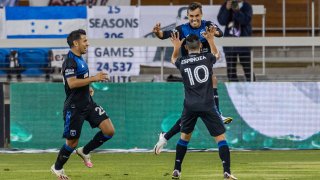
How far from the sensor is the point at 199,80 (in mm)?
14258

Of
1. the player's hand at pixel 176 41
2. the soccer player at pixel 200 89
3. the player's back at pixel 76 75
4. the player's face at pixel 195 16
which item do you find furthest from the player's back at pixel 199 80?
the player's face at pixel 195 16

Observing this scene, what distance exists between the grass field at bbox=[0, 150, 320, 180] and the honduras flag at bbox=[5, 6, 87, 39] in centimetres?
536

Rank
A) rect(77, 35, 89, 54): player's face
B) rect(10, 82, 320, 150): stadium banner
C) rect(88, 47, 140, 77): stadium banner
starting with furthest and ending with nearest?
rect(88, 47, 140, 77): stadium banner, rect(10, 82, 320, 150): stadium banner, rect(77, 35, 89, 54): player's face

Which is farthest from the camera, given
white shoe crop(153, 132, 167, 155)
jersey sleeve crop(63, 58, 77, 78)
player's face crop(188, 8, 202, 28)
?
white shoe crop(153, 132, 167, 155)

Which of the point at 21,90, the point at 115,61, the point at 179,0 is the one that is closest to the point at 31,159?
the point at 21,90

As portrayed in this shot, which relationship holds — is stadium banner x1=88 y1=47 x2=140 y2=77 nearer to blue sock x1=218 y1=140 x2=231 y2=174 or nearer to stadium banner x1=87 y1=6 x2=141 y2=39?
stadium banner x1=87 y1=6 x2=141 y2=39

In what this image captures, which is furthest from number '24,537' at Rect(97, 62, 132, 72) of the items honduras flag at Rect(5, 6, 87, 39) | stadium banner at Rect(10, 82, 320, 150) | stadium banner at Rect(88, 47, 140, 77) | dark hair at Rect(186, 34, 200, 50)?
dark hair at Rect(186, 34, 200, 50)

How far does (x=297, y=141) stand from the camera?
71.6ft

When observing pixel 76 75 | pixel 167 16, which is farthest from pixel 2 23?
pixel 76 75

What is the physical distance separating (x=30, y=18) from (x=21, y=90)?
12.0 ft

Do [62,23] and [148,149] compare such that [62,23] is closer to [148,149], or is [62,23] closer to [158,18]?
[158,18]

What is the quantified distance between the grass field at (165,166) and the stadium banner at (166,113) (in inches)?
33.1

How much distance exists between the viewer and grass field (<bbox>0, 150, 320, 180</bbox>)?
51.2 ft

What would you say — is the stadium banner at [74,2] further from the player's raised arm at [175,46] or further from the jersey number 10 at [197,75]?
the jersey number 10 at [197,75]
